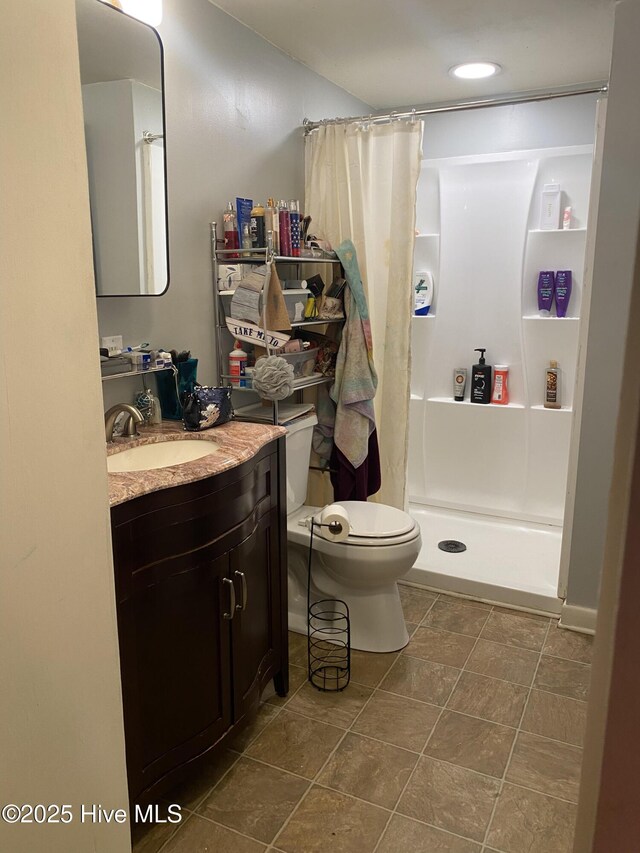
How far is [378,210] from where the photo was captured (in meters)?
2.87

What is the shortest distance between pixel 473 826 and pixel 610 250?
185 cm

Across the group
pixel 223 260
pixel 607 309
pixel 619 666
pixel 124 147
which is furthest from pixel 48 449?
pixel 607 309

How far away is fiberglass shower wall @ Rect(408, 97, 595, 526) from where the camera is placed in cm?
346

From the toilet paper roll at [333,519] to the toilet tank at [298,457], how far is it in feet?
0.65

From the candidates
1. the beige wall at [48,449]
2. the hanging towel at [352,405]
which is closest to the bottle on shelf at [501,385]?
the hanging towel at [352,405]

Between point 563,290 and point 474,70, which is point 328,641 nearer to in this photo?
point 563,290

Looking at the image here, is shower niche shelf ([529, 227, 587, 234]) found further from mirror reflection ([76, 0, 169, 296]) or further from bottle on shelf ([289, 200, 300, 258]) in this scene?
mirror reflection ([76, 0, 169, 296])

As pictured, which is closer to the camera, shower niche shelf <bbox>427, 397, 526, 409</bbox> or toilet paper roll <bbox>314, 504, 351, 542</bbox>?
toilet paper roll <bbox>314, 504, 351, 542</bbox>

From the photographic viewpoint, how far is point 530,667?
2.40 meters

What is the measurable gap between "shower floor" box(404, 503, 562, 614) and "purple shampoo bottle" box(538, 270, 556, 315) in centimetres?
120

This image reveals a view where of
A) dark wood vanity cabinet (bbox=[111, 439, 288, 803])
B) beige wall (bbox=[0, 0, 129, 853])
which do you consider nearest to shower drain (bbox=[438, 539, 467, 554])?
dark wood vanity cabinet (bbox=[111, 439, 288, 803])

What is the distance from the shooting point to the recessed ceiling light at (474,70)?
2887 mm

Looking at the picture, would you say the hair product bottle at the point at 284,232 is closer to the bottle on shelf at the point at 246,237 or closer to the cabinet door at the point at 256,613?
the bottle on shelf at the point at 246,237

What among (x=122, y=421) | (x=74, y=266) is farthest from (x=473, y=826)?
(x=74, y=266)
